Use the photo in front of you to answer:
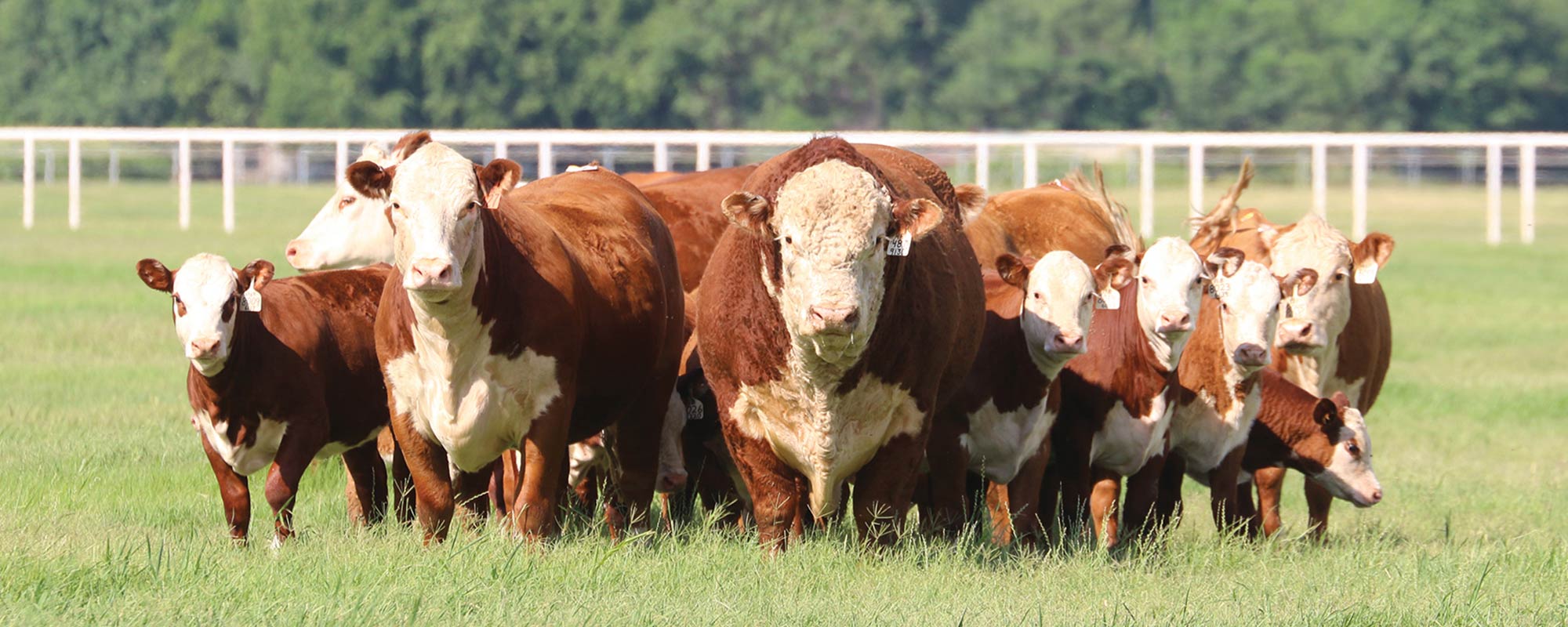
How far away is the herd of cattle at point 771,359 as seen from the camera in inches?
263

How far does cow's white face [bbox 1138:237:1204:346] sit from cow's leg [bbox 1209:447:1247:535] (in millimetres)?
827

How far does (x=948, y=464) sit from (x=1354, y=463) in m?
2.27

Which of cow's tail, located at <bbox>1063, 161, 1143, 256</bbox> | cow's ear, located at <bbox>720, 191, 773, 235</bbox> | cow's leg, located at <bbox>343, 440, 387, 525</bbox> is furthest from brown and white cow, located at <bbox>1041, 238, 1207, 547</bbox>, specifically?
cow's leg, located at <bbox>343, 440, 387, 525</bbox>

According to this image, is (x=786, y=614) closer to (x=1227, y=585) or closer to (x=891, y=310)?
(x=891, y=310)

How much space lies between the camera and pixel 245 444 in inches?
288

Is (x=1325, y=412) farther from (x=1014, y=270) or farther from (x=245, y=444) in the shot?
(x=245, y=444)

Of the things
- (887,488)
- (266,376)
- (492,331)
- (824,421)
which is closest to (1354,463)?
(887,488)

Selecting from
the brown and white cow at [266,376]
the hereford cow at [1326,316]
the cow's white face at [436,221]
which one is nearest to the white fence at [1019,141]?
the hereford cow at [1326,316]

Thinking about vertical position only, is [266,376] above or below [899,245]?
below

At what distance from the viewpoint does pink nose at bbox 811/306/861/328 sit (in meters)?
6.12

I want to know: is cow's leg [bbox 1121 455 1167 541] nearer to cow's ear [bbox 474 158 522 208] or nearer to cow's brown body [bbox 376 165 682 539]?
cow's brown body [bbox 376 165 682 539]

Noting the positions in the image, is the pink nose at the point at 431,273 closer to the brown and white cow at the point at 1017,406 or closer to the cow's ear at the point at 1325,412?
the brown and white cow at the point at 1017,406

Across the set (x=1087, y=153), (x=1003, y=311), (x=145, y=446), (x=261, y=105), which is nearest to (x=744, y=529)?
(x=1003, y=311)

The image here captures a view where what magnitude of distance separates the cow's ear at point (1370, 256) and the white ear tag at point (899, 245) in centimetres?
378
